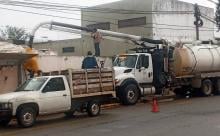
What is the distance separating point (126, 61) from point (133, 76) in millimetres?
1271

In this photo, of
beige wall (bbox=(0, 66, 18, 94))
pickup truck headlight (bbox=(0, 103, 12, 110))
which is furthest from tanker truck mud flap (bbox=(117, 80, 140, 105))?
pickup truck headlight (bbox=(0, 103, 12, 110))

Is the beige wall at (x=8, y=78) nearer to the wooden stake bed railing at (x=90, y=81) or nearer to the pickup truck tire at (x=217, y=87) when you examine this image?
the wooden stake bed railing at (x=90, y=81)

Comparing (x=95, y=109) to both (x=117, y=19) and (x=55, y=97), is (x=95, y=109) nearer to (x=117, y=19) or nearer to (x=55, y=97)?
(x=55, y=97)

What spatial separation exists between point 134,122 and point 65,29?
18.4 m

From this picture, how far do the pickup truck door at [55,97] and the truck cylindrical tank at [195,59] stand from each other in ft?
34.2

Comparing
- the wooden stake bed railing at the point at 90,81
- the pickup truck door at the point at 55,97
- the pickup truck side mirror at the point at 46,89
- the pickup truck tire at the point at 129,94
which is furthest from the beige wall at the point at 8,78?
the pickup truck side mirror at the point at 46,89

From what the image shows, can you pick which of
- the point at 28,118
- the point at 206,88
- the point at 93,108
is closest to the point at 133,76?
the point at 93,108

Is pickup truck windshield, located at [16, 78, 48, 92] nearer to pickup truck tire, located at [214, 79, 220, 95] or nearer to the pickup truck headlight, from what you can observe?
the pickup truck headlight

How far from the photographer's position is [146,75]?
24109 mm

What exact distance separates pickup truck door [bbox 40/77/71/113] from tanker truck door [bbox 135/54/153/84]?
23.6 feet

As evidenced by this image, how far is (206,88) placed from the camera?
27500 mm

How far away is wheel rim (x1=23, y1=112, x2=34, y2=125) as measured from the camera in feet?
50.4

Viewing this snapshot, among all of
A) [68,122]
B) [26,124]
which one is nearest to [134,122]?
[68,122]

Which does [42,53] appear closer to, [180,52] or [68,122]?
[180,52]
